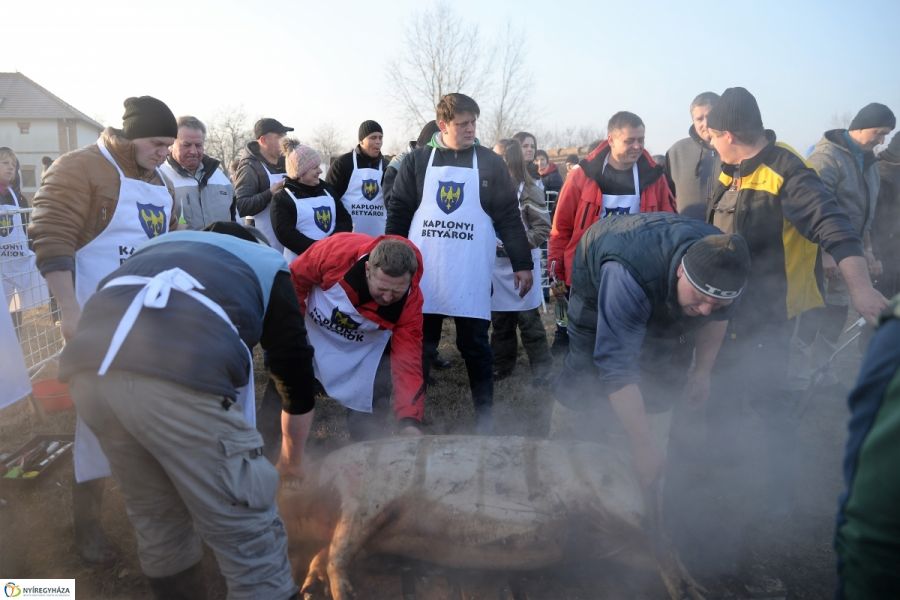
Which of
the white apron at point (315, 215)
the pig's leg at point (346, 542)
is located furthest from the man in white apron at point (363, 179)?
the pig's leg at point (346, 542)

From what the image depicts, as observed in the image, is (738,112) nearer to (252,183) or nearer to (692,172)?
(692,172)

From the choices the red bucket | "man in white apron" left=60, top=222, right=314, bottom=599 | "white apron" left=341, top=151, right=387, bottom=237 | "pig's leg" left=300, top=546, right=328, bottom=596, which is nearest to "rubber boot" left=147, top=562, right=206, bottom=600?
"man in white apron" left=60, top=222, right=314, bottom=599

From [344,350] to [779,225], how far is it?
103 inches

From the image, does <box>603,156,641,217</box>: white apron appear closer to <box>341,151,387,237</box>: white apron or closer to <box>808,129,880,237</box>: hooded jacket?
<box>808,129,880,237</box>: hooded jacket

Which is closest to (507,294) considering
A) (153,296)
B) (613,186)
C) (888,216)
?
(613,186)

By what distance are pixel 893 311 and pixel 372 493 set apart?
209 centimetres

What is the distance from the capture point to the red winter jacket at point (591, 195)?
4.09 m

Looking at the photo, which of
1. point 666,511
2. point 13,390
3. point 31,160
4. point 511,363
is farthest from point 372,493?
point 31,160

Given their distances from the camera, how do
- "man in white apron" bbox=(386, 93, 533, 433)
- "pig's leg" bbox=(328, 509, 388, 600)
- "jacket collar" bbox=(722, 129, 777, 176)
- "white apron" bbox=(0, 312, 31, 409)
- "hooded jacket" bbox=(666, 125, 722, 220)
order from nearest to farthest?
"pig's leg" bbox=(328, 509, 388, 600), "jacket collar" bbox=(722, 129, 777, 176), "white apron" bbox=(0, 312, 31, 409), "man in white apron" bbox=(386, 93, 533, 433), "hooded jacket" bbox=(666, 125, 722, 220)

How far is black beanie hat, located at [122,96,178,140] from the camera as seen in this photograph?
8.90ft

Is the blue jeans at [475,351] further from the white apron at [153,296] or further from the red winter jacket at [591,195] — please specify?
the white apron at [153,296]

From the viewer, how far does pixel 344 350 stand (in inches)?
137

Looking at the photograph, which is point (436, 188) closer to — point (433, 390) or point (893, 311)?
point (433, 390)

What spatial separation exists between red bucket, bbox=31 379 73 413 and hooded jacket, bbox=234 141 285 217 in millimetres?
2096
